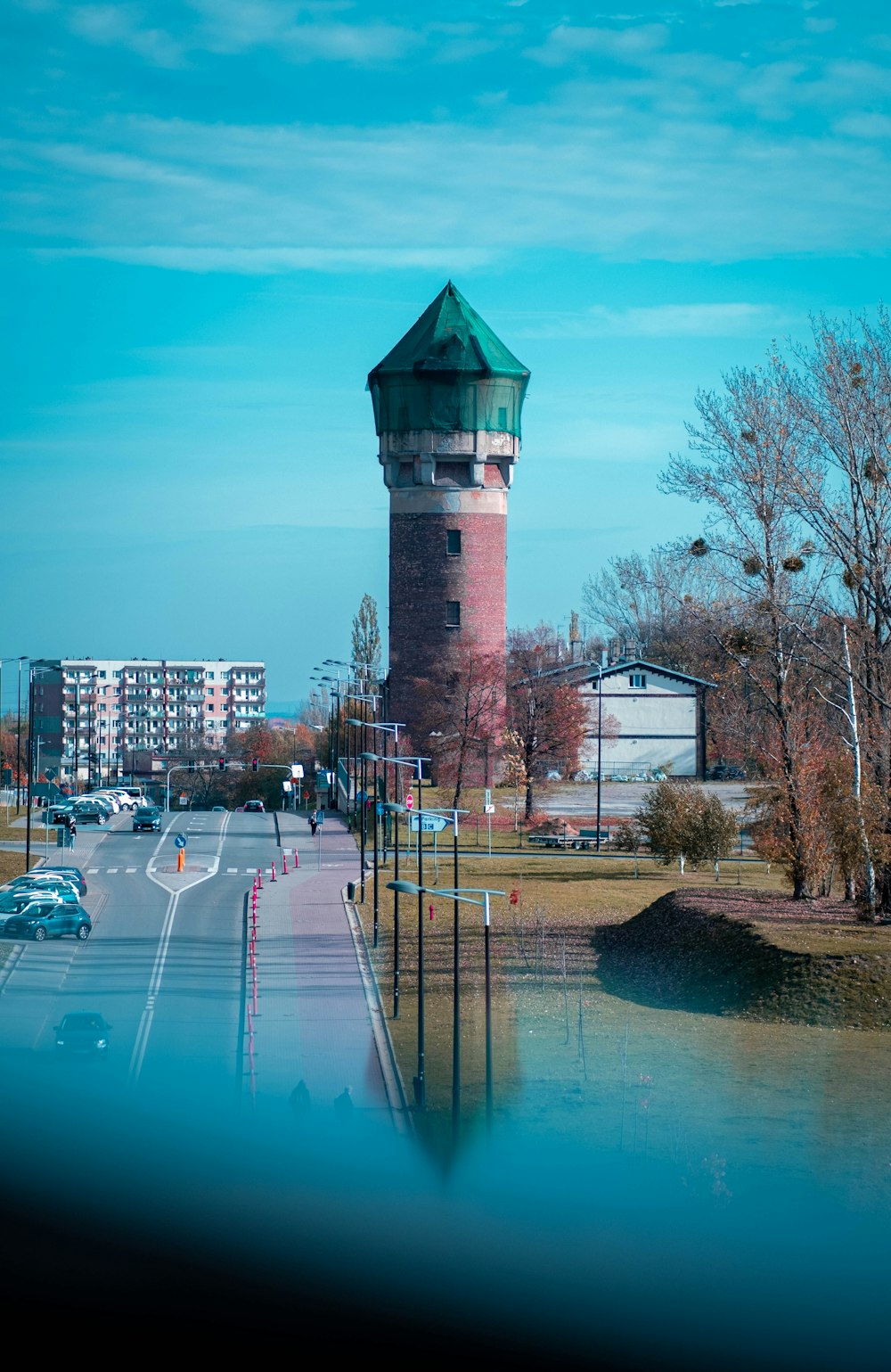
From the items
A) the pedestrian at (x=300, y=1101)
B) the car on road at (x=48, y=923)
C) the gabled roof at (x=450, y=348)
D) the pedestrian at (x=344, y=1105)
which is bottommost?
the pedestrian at (x=344, y=1105)

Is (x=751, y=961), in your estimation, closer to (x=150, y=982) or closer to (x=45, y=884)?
(x=150, y=982)

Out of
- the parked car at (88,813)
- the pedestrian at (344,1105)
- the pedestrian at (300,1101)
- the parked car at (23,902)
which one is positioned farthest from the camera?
the parked car at (88,813)

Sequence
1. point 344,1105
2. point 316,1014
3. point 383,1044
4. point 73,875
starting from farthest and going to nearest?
point 73,875 < point 316,1014 < point 383,1044 < point 344,1105

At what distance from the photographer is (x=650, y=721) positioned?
86250 mm

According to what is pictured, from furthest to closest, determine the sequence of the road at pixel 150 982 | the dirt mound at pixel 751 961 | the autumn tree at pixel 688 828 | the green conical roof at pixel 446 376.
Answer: the green conical roof at pixel 446 376 → the autumn tree at pixel 688 828 → the dirt mound at pixel 751 961 → the road at pixel 150 982

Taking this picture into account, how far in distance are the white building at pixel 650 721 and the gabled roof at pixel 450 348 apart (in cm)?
1886

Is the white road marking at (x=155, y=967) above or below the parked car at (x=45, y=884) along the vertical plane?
below

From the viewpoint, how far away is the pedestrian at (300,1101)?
64.2 ft

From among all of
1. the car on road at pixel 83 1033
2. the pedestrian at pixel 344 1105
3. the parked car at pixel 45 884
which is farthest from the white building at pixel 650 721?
the pedestrian at pixel 344 1105

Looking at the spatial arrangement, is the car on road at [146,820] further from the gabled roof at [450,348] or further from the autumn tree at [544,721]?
the gabled roof at [450,348]

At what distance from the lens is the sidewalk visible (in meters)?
20.9

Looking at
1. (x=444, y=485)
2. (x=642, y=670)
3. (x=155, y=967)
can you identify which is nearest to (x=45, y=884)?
(x=155, y=967)

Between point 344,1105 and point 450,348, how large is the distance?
58.0m

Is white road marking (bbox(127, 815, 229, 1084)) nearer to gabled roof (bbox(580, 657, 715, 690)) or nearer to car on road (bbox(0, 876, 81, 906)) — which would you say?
car on road (bbox(0, 876, 81, 906))
